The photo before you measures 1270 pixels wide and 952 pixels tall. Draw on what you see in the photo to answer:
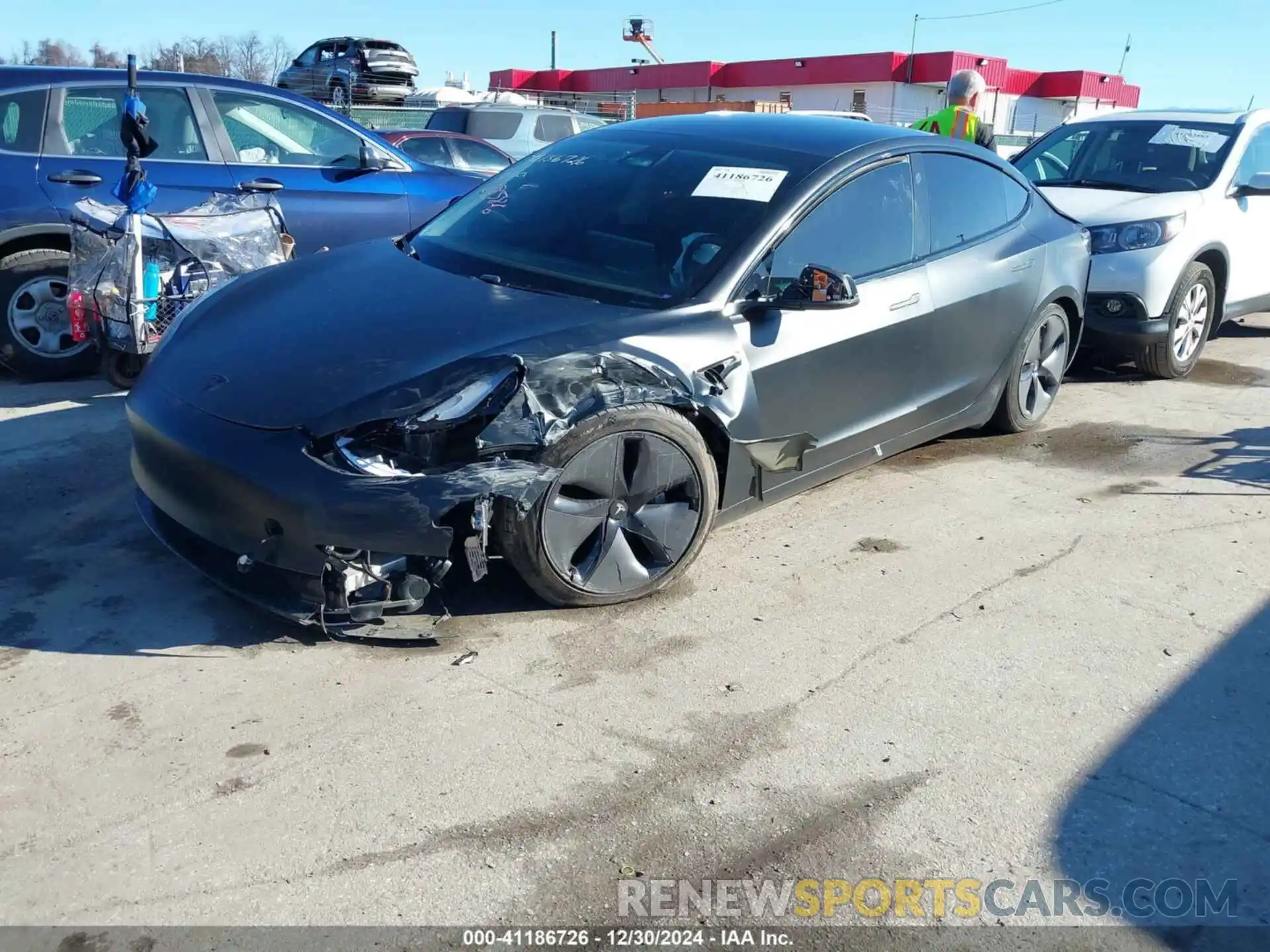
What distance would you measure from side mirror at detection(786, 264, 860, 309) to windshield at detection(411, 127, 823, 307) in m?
0.30

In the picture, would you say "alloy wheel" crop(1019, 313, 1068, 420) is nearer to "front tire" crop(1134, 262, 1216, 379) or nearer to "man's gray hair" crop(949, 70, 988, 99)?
"front tire" crop(1134, 262, 1216, 379)

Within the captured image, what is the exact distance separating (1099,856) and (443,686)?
1885 millimetres

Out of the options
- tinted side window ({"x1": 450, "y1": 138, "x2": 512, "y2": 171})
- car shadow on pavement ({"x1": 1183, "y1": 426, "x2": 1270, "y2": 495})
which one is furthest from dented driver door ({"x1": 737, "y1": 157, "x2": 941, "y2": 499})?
tinted side window ({"x1": 450, "y1": 138, "x2": 512, "y2": 171})

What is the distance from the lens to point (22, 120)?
6.28 meters

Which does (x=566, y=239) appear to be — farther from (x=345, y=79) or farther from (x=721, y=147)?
(x=345, y=79)

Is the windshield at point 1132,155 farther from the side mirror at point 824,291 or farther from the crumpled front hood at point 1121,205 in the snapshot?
the side mirror at point 824,291

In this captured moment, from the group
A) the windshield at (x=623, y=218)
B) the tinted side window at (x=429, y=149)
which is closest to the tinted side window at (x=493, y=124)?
the tinted side window at (x=429, y=149)

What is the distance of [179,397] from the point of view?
3.67 metres

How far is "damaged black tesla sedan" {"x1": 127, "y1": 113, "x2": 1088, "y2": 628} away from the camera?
335 cm

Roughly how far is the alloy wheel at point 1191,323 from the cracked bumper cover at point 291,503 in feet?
18.1

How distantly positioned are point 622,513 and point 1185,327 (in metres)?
5.34

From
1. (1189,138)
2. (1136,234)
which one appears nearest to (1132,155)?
(1189,138)

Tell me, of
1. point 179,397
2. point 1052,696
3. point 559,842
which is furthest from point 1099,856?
point 179,397

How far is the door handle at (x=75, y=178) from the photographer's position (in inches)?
248
